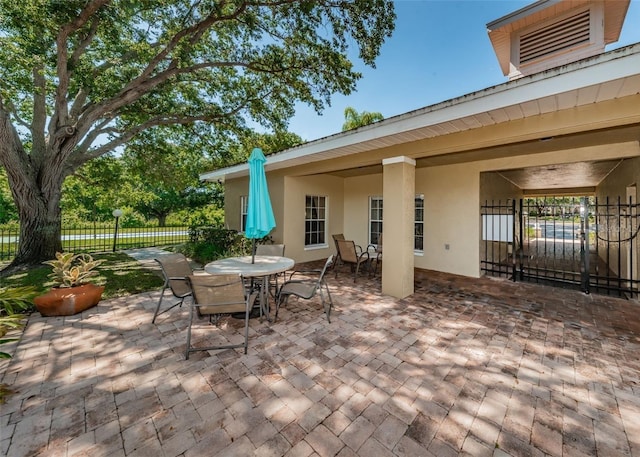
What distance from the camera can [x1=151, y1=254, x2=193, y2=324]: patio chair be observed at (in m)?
3.64

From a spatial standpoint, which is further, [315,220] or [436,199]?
[315,220]

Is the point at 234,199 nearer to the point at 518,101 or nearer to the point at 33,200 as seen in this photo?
the point at 33,200

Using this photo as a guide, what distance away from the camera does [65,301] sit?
3826mm

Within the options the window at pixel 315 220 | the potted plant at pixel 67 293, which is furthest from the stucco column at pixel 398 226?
the potted plant at pixel 67 293

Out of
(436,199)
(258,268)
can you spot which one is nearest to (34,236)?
(258,268)

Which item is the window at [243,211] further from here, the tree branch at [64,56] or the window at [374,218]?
the tree branch at [64,56]

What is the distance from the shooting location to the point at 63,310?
151 inches

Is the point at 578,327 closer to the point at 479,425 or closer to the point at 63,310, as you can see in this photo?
the point at 479,425

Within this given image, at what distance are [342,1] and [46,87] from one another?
8425 mm

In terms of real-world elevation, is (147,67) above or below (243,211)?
above

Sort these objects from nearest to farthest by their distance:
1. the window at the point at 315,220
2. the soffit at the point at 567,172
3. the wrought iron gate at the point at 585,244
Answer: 1. the wrought iron gate at the point at 585,244
2. the soffit at the point at 567,172
3. the window at the point at 315,220

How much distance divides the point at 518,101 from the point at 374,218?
20.0 ft

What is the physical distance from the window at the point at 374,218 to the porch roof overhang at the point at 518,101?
165 inches

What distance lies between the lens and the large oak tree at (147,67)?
18.1 ft
